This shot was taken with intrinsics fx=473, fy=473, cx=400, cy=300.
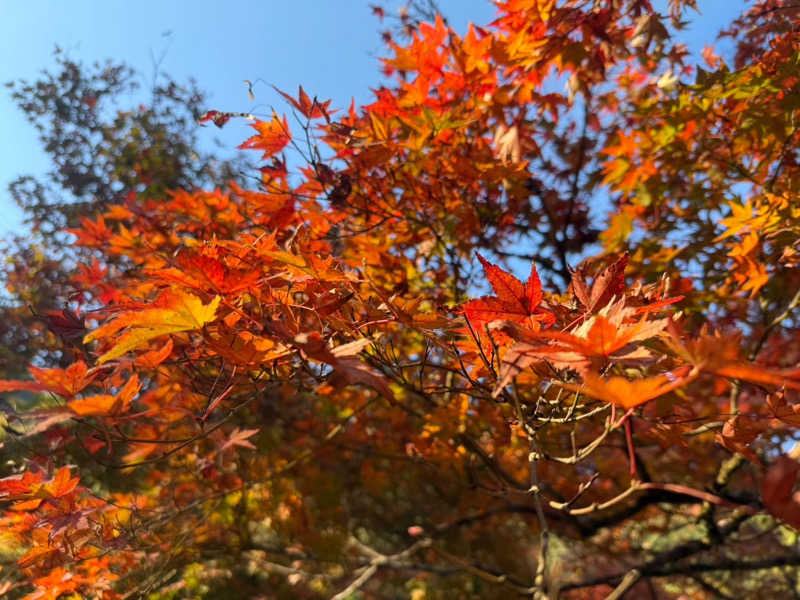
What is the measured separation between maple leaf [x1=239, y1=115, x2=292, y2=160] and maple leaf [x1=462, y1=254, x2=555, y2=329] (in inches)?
46.4

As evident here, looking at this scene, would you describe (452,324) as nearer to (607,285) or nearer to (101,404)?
(607,285)

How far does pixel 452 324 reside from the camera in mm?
956

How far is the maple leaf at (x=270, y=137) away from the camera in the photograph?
5.53ft

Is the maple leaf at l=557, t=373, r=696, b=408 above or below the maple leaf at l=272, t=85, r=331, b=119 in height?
below

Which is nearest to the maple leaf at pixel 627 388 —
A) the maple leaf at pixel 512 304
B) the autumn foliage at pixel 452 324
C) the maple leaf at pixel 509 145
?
the autumn foliage at pixel 452 324

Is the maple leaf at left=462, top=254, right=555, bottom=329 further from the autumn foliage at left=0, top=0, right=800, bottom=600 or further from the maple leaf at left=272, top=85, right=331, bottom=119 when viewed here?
the maple leaf at left=272, top=85, right=331, bottom=119

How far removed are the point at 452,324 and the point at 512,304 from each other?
136 millimetres

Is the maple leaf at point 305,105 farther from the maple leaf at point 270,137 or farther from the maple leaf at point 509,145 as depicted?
the maple leaf at point 509,145

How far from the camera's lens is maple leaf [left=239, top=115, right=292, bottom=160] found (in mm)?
1687

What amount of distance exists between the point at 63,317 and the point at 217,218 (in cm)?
119

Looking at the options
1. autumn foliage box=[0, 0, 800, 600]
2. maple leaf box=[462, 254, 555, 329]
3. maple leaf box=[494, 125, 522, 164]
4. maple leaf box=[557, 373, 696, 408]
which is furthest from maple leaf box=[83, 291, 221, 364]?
maple leaf box=[494, 125, 522, 164]

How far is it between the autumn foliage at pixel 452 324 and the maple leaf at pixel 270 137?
0.5 inches

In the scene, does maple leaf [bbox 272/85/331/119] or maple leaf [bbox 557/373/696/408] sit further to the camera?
maple leaf [bbox 272/85/331/119]

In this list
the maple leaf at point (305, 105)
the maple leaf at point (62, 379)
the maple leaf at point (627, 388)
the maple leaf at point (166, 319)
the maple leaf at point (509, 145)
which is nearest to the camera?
the maple leaf at point (627, 388)
